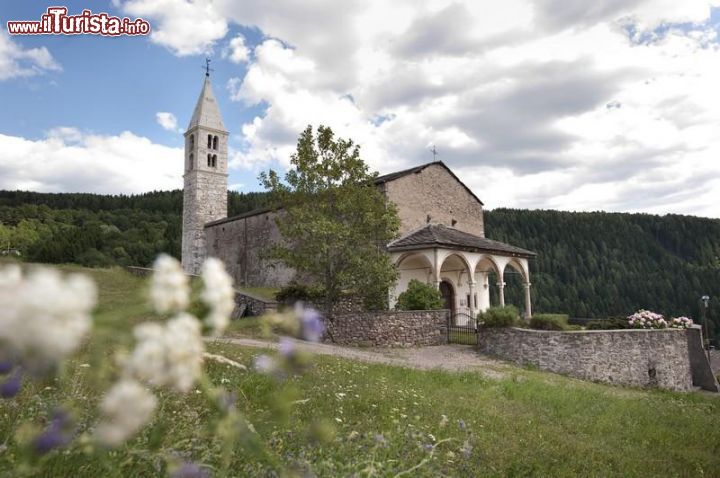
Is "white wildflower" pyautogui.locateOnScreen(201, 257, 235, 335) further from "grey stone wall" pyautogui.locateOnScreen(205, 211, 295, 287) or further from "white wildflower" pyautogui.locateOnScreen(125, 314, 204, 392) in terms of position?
"grey stone wall" pyautogui.locateOnScreen(205, 211, 295, 287)

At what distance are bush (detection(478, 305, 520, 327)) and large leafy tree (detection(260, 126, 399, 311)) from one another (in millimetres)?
4053

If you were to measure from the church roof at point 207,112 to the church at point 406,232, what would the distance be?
3.4 inches

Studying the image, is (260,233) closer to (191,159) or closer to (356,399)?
(191,159)

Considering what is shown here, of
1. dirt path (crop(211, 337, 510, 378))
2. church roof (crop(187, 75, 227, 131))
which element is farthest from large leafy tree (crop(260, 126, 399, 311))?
church roof (crop(187, 75, 227, 131))

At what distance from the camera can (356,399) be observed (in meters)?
7.47

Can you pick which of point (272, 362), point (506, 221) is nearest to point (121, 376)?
point (272, 362)

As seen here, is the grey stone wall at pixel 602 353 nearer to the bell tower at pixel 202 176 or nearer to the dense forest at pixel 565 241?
the bell tower at pixel 202 176

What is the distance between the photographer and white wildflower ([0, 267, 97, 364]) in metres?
0.52

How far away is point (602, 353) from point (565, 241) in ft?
284

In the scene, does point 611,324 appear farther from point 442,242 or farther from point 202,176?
point 202,176

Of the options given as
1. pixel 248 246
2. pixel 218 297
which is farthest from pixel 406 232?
pixel 218 297

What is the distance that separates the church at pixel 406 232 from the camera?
22016 mm

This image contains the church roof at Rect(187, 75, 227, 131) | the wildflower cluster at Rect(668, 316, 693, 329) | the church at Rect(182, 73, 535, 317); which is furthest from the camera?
the church roof at Rect(187, 75, 227, 131)

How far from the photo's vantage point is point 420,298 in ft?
62.6
